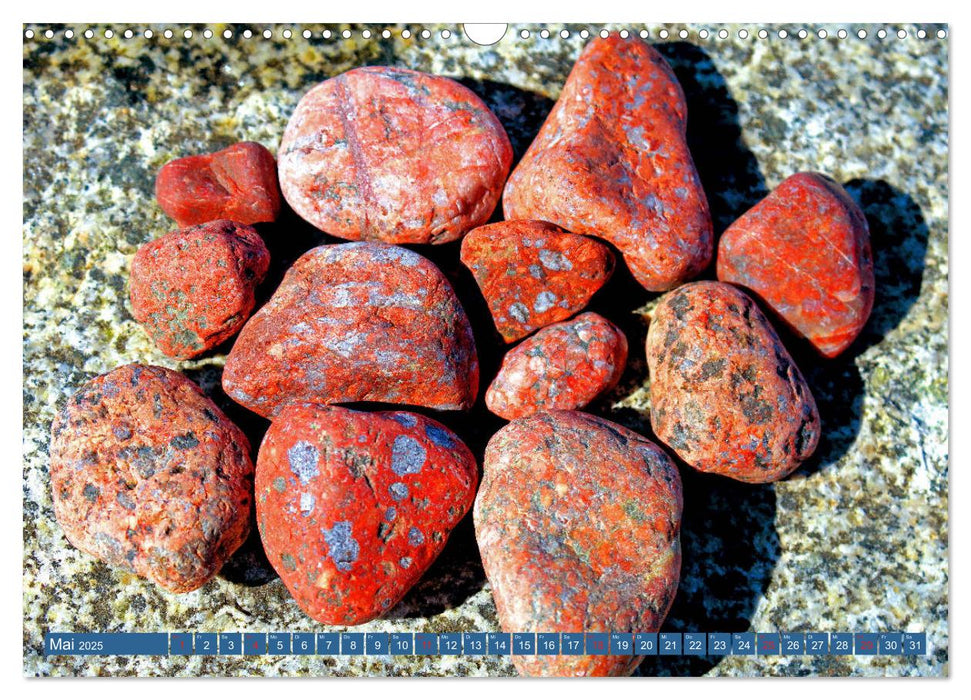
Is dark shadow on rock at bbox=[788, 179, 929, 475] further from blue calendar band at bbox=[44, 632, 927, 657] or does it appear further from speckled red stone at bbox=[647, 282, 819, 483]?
blue calendar band at bbox=[44, 632, 927, 657]

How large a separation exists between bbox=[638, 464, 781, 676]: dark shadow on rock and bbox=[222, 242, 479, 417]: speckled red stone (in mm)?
697

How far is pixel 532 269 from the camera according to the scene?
1.99 metres

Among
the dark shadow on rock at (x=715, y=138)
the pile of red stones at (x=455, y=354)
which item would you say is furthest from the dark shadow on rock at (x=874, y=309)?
the dark shadow on rock at (x=715, y=138)

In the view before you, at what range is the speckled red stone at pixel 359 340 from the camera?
6.08 ft

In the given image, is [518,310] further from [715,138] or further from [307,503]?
[715,138]

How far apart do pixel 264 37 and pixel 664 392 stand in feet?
4.93

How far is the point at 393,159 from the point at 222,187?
17.7 inches

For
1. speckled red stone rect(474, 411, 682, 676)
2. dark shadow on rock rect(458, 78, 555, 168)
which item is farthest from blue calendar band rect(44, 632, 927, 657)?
dark shadow on rock rect(458, 78, 555, 168)

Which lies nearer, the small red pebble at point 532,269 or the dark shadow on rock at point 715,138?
the small red pebble at point 532,269

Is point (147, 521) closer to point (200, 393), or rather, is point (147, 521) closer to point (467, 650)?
point (200, 393)

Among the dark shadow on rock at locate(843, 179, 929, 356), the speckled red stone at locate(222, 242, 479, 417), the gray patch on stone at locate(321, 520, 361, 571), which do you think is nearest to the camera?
the gray patch on stone at locate(321, 520, 361, 571)

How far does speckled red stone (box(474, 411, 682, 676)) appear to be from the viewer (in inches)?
68.5

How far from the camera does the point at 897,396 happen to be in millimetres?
2223

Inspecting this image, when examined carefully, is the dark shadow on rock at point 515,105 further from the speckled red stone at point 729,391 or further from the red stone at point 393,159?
the speckled red stone at point 729,391
